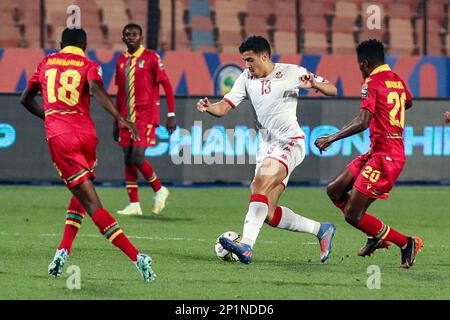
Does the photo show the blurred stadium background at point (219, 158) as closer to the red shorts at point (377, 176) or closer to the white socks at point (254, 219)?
the white socks at point (254, 219)

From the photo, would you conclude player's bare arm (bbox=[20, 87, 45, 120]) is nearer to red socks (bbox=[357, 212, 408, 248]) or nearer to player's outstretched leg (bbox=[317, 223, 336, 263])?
player's outstretched leg (bbox=[317, 223, 336, 263])

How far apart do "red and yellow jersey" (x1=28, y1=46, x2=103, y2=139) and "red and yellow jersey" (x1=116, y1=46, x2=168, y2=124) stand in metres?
5.48

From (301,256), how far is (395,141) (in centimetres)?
144

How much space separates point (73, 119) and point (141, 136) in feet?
18.1

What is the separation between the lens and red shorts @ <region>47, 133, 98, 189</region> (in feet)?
28.9

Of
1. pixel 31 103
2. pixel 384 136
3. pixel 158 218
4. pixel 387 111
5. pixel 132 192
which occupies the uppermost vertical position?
pixel 31 103

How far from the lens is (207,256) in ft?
34.6

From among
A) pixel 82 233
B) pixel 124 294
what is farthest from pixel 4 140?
pixel 124 294

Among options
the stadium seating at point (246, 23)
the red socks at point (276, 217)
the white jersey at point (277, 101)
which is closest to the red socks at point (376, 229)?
the red socks at point (276, 217)

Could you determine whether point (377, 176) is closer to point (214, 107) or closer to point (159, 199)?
point (214, 107)

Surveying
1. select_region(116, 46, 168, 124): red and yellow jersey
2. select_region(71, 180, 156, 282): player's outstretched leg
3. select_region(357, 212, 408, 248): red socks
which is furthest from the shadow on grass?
select_region(71, 180, 156, 282): player's outstretched leg

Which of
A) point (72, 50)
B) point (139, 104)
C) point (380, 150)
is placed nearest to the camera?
point (72, 50)

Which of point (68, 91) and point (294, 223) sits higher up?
point (68, 91)
